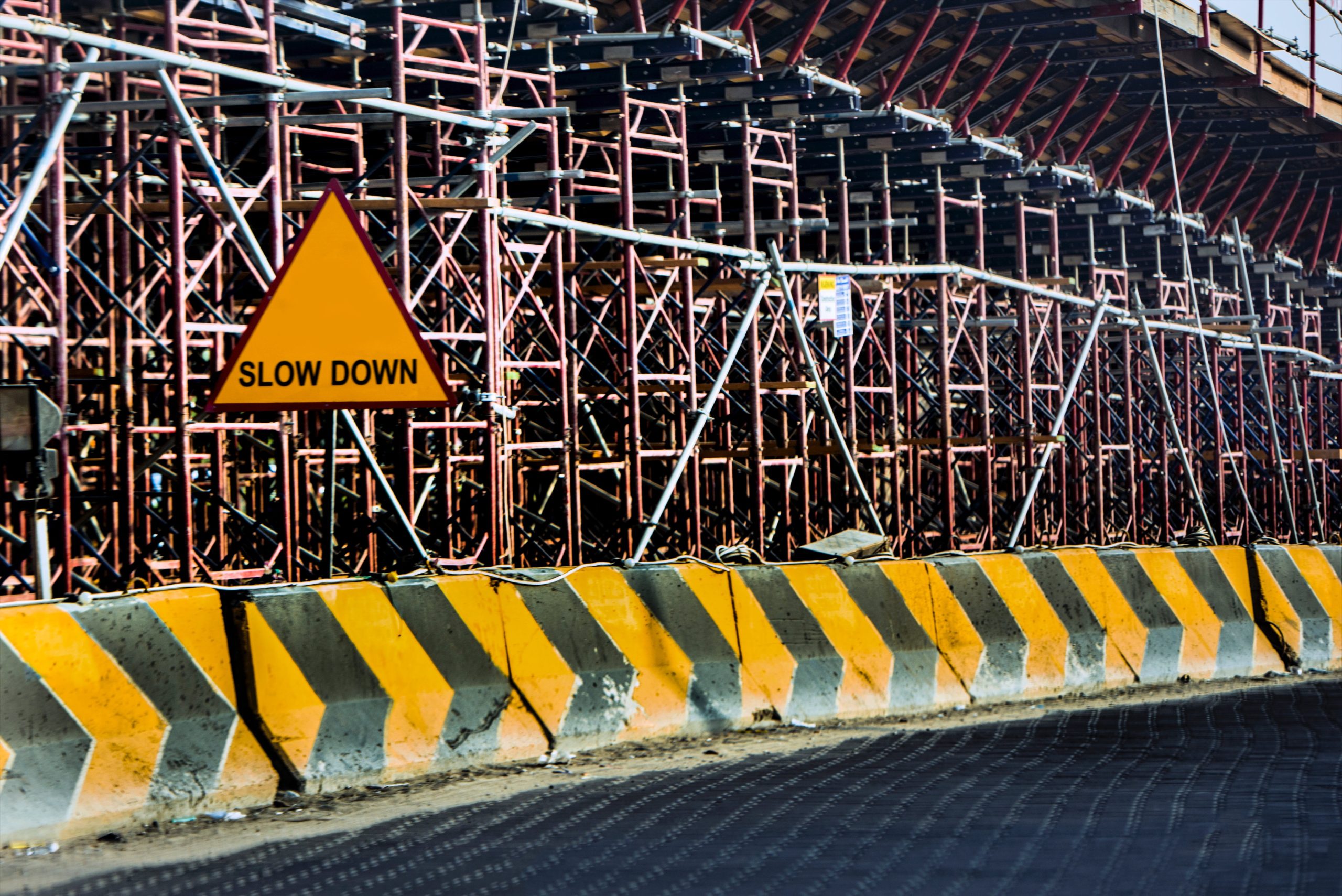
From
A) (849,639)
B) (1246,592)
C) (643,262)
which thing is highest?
(643,262)

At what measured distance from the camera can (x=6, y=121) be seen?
1220 cm

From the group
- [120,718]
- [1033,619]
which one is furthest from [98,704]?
[1033,619]

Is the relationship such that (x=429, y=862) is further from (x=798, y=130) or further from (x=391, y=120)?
(x=798, y=130)

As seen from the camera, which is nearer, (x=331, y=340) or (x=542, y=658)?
(x=331, y=340)

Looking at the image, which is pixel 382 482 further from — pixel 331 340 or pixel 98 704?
pixel 98 704

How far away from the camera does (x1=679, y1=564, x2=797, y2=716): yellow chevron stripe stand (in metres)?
10.9

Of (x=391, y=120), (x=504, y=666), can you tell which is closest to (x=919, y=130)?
(x=391, y=120)

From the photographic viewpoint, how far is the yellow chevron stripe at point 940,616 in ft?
39.1

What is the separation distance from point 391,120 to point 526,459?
5.27m

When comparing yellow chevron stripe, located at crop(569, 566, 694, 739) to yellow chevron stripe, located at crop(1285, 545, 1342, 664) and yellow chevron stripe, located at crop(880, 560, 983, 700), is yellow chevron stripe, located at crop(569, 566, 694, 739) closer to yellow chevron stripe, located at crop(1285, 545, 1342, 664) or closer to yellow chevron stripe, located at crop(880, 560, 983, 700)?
yellow chevron stripe, located at crop(880, 560, 983, 700)

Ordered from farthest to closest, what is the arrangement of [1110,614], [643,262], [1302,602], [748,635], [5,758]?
[643,262] < [1302,602] < [1110,614] < [748,635] < [5,758]

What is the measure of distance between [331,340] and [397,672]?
64.3 inches

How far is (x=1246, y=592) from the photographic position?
14.3m

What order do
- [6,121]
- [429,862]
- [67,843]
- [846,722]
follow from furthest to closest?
[6,121] → [846,722] → [67,843] → [429,862]
